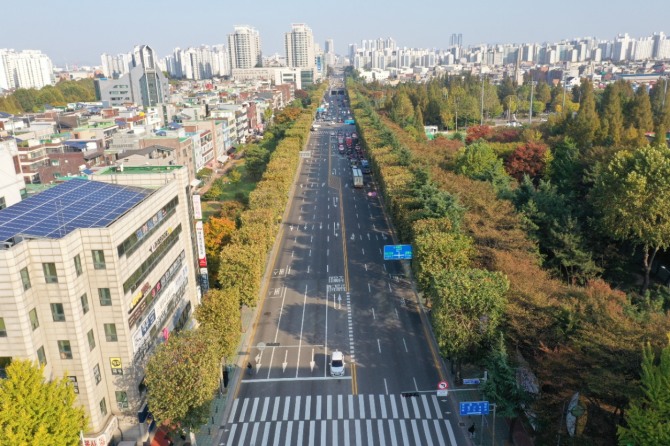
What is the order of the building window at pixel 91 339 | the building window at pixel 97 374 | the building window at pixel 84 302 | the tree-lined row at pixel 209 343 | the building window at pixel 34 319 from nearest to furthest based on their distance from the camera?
the building window at pixel 34 319
the building window at pixel 84 302
the tree-lined row at pixel 209 343
the building window at pixel 91 339
the building window at pixel 97 374

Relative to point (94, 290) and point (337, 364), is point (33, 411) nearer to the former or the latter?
point (94, 290)

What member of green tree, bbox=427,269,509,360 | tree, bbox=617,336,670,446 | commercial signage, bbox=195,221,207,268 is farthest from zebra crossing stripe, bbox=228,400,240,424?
tree, bbox=617,336,670,446

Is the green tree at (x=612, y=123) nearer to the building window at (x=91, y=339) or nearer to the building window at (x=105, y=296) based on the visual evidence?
the building window at (x=105, y=296)

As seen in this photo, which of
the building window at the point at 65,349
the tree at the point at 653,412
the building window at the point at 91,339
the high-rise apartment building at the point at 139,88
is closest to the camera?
the tree at the point at 653,412

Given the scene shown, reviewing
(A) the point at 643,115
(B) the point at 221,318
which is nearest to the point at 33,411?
(B) the point at 221,318

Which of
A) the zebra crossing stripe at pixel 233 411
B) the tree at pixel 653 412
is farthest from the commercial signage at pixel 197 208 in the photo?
the tree at pixel 653 412

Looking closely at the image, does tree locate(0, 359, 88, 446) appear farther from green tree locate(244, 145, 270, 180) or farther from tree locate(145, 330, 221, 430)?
green tree locate(244, 145, 270, 180)

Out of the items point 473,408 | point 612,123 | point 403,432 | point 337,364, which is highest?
point 612,123
